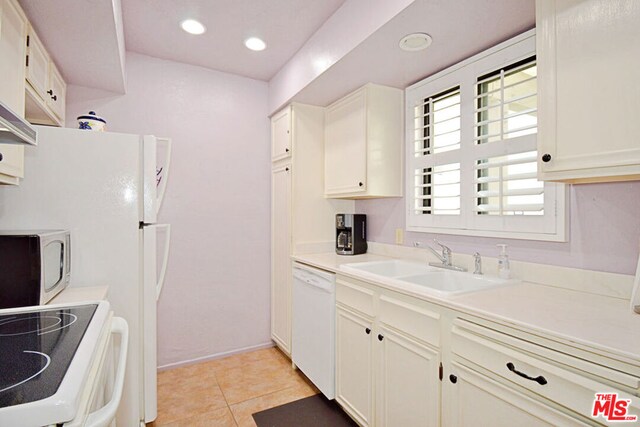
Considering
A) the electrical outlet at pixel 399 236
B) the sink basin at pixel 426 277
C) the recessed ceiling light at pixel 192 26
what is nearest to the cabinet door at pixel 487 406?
the sink basin at pixel 426 277

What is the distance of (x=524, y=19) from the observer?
5.03 ft

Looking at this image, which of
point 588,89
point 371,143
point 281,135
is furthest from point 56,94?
point 588,89

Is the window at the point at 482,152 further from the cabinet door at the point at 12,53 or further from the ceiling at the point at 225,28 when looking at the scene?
the cabinet door at the point at 12,53

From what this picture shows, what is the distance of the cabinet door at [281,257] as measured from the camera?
9.08 feet

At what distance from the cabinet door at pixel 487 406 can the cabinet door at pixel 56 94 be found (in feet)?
8.49

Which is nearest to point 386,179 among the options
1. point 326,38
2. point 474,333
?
point 326,38

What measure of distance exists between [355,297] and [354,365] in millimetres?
397

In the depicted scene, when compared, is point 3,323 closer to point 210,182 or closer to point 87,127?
point 87,127

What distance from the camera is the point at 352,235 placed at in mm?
2639

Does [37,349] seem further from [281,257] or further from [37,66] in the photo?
[281,257]

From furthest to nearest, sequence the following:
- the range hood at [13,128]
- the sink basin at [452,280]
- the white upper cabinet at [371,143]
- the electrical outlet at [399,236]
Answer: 1. the electrical outlet at [399,236]
2. the white upper cabinet at [371,143]
3. the sink basin at [452,280]
4. the range hood at [13,128]

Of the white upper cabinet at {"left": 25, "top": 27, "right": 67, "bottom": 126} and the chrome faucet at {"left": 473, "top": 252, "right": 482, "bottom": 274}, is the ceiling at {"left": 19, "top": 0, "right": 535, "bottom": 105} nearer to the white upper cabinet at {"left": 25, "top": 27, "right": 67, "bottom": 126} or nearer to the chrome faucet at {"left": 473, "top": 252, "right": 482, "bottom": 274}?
the white upper cabinet at {"left": 25, "top": 27, "right": 67, "bottom": 126}

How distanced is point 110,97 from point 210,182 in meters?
0.96

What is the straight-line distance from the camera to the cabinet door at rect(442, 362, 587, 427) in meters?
1.00
